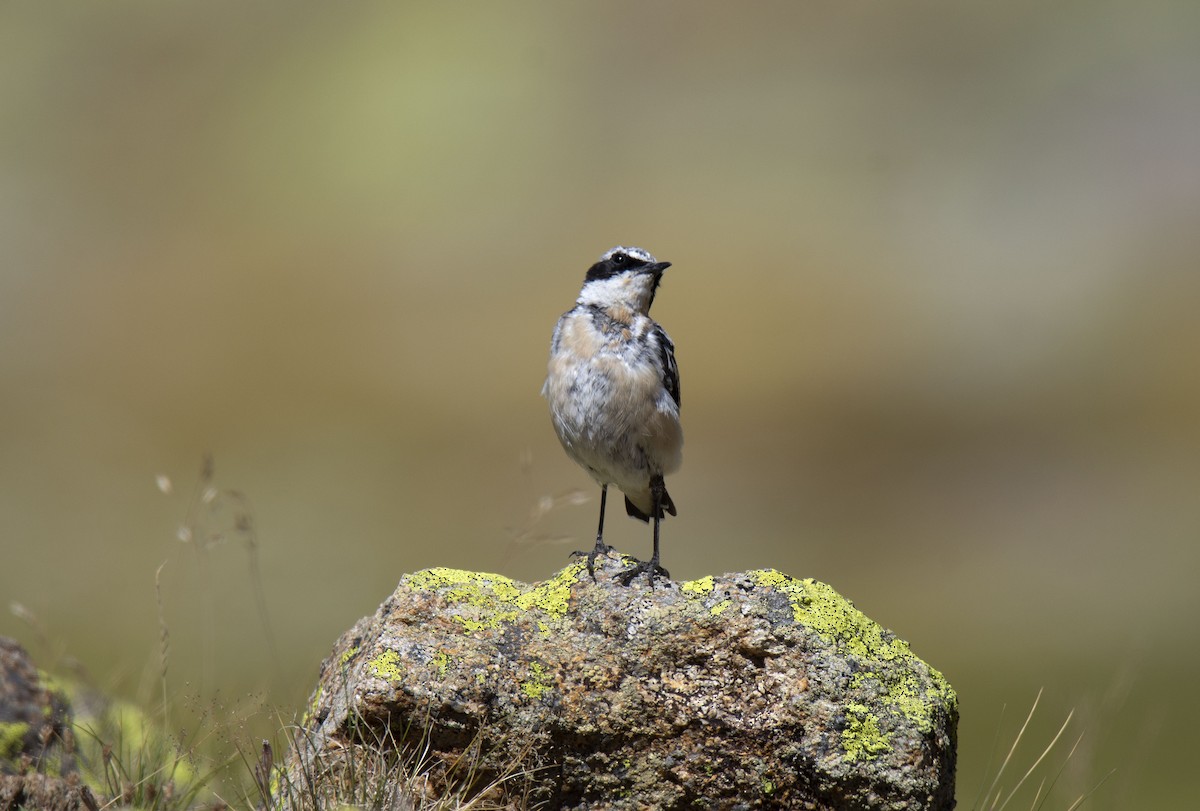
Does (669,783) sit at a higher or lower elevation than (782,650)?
lower

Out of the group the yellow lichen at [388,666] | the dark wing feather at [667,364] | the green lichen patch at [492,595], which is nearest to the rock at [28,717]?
the yellow lichen at [388,666]

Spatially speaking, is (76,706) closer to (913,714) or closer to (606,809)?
(606,809)

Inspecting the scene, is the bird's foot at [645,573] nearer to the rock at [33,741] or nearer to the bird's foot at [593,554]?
the bird's foot at [593,554]

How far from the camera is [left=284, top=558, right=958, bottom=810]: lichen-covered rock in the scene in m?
5.70

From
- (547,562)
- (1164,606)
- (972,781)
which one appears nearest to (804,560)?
(547,562)

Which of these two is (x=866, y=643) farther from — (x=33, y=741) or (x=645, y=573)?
(x=33, y=741)

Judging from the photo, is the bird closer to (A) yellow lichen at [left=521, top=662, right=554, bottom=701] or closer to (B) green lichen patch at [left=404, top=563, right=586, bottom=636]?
(B) green lichen patch at [left=404, top=563, right=586, bottom=636]

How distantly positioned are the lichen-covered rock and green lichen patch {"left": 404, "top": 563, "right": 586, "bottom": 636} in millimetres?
33

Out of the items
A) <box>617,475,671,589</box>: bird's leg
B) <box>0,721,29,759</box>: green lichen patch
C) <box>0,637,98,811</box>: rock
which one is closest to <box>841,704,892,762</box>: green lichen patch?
<box>617,475,671,589</box>: bird's leg

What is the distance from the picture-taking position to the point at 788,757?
5723 mm

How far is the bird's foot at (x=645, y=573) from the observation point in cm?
645

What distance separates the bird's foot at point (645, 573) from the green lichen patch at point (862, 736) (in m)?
1.14

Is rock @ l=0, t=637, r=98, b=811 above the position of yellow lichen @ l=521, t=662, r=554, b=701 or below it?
below

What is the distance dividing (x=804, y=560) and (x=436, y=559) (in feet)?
23.1
